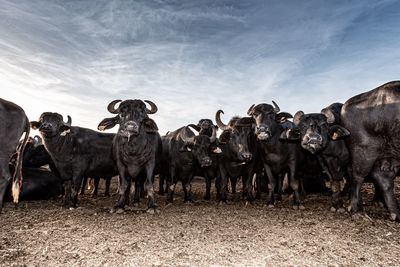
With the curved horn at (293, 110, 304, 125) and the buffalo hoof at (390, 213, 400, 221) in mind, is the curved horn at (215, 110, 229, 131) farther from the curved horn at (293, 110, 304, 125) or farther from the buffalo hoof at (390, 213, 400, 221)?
the buffalo hoof at (390, 213, 400, 221)

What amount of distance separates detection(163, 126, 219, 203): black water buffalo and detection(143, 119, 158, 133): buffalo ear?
5.46 feet

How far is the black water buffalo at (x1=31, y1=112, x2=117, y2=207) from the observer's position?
8.01 m

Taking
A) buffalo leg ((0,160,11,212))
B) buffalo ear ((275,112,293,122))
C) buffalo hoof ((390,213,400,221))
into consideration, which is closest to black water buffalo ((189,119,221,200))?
buffalo ear ((275,112,293,122))

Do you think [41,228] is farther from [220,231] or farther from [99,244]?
[220,231]

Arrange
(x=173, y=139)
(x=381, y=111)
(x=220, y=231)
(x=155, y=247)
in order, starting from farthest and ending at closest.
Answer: (x=173, y=139), (x=381, y=111), (x=220, y=231), (x=155, y=247)

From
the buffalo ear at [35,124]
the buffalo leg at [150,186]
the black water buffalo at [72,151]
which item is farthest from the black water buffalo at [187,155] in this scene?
the buffalo ear at [35,124]

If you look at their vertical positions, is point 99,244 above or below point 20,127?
below

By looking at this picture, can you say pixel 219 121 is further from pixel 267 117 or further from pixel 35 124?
pixel 35 124

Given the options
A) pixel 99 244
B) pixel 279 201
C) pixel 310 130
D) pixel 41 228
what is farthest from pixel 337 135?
pixel 41 228

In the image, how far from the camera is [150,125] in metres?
7.65

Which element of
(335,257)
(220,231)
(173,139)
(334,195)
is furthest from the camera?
(173,139)

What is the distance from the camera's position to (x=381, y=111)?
605 centimetres

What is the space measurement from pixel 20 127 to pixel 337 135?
7.38 m

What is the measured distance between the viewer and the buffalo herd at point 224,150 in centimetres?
634
